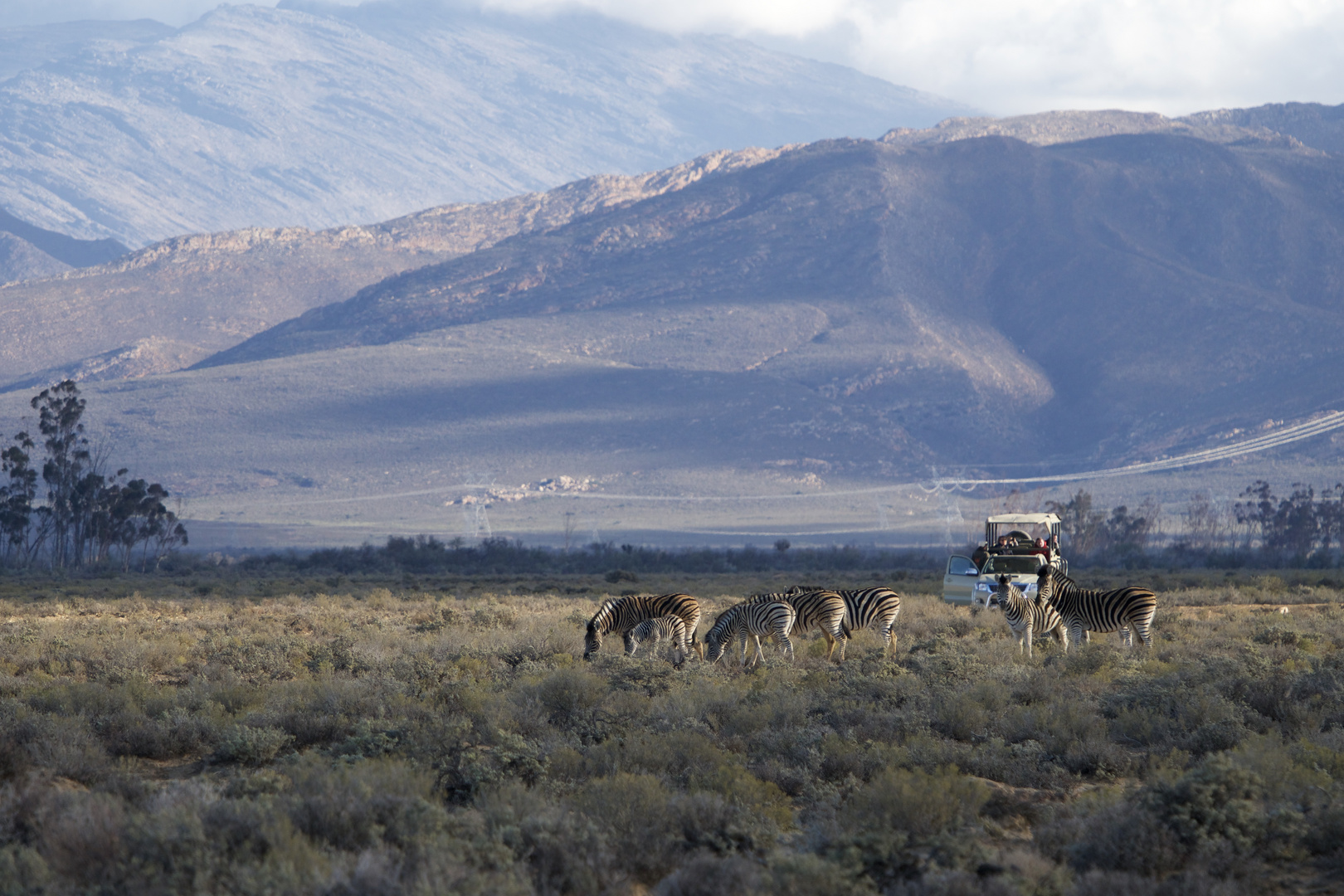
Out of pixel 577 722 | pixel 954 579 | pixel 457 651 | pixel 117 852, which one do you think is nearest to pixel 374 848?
pixel 117 852

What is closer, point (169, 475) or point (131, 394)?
point (169, 475)

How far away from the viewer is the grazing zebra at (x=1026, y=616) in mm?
19188

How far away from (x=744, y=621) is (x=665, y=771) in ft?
24.5

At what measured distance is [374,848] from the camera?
9000 millimetres

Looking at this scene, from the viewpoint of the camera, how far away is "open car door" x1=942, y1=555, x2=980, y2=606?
26234mm

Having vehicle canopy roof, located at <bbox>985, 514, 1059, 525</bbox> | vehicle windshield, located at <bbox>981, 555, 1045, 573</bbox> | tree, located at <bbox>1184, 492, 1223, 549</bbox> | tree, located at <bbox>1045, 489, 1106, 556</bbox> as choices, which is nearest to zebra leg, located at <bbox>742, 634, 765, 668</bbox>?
vehicle windshield, located at <bbox>981, 555, 1045, 573</bbox>

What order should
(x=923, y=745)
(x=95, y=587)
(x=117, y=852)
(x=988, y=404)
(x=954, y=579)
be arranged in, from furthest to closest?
(x=988, y=404) < (x=95, y=587) < (x=954, y=579) < (x=923, y=745) < (x=117, y=852)

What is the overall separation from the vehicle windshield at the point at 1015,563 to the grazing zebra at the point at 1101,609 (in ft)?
11.2

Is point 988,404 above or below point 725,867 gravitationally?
above

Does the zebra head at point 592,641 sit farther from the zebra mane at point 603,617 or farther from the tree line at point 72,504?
the tree line at point 72,504

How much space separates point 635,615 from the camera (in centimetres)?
2006

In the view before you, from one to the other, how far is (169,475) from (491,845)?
153508 millimetres

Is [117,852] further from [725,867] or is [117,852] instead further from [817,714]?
[817,714]

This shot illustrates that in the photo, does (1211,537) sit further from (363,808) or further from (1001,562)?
(363,808)
